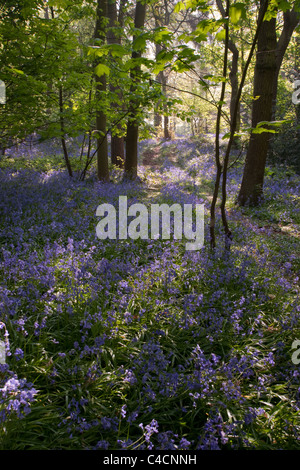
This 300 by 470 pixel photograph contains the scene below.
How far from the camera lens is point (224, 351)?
10.7 ft

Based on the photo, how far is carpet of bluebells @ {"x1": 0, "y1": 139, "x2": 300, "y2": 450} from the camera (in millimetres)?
2346

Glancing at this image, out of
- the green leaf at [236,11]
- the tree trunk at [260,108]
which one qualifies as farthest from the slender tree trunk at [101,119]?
the green leaf at [236,11]

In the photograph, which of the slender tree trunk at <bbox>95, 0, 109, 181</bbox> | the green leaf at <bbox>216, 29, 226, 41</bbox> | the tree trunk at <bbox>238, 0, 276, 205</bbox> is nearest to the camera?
the green leaf at <bbox>216, 29, 226, 41</bbox>

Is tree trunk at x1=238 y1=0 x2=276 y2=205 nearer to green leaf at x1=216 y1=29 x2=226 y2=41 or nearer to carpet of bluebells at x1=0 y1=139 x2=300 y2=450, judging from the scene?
carpet of bluebells at x1=0 y1=139 x2=300 y2=450

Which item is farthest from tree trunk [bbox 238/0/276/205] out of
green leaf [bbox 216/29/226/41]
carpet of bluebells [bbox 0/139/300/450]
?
green leaf [bbox 216/29/226/41]

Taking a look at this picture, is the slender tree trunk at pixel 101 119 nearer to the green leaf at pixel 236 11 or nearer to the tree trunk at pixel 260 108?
the tree trunk at pixel 260 108

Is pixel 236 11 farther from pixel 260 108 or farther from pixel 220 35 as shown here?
pixel 260 108

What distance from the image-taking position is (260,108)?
759cm

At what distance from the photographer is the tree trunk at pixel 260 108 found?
7234 millimetres

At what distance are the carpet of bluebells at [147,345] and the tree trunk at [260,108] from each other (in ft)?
8.63

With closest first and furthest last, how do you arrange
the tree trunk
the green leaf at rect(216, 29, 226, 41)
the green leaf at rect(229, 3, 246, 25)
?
the green leaf at rect(229, 3, 246, 25), the green leaf at rect(216, 29, 226, 41), the tree trunk

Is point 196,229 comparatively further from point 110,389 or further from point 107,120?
point 107,120

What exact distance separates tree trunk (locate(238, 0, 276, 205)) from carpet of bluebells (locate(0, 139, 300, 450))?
104 inches

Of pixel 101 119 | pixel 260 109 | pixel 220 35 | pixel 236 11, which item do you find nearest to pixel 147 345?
pixel 236 11
